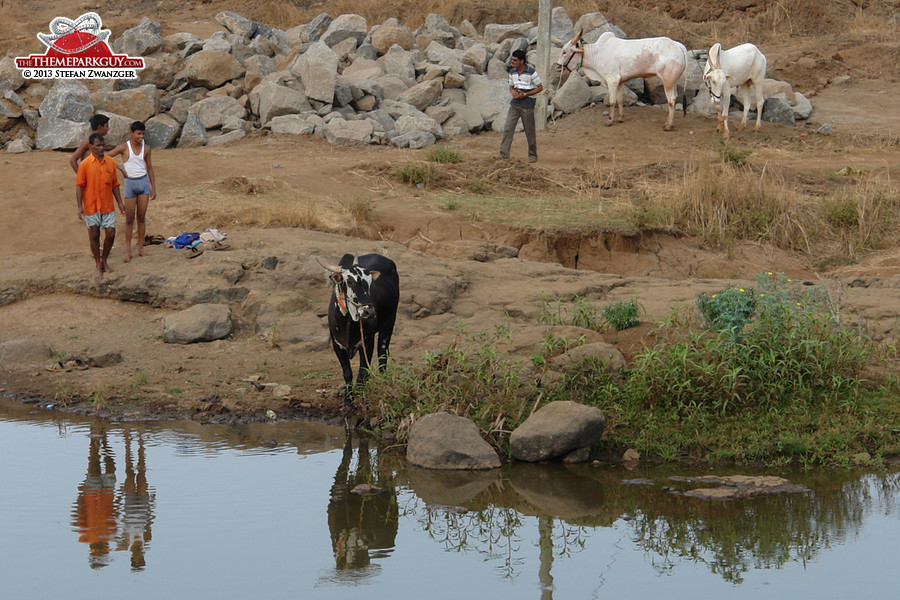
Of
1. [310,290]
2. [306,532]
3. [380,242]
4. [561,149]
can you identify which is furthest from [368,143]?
[306,532]

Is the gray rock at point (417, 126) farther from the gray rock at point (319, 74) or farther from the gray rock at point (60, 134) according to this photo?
the gray rock at point (60, 134)

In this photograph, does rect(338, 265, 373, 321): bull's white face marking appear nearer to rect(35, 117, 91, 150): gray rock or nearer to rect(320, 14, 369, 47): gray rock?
rect(35, 117, 91, 150): gray rock

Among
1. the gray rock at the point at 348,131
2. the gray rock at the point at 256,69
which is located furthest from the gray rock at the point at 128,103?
the gray rock at the point at 348,131

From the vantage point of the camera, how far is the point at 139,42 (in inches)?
744

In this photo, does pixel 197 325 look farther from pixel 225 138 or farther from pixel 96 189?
pixel 225 138

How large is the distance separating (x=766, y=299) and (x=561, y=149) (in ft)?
30.3

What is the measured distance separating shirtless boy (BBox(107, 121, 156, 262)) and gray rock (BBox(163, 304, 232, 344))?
1.37 m

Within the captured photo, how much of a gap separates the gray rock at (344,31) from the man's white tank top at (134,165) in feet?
33.7

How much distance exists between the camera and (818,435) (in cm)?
699

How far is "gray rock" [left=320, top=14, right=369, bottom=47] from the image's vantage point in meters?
19.8

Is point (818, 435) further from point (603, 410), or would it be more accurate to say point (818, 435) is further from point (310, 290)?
point (310, 290)

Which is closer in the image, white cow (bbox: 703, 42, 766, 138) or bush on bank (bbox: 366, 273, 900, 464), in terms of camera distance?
bush on bank (bbox: 366, 273, 900, 464)

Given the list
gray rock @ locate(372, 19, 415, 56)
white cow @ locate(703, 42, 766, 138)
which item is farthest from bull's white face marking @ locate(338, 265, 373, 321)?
gray rock @ locate(372, 19, 415, 56)

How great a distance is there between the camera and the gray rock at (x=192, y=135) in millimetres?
16359
